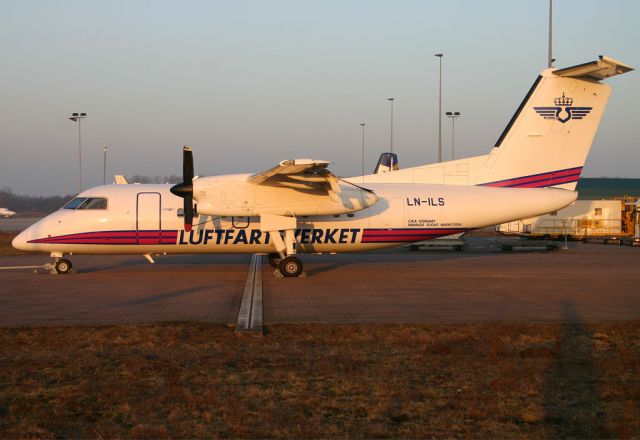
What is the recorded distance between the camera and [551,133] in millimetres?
20312

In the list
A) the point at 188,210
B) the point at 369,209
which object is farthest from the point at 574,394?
the point at 369,209

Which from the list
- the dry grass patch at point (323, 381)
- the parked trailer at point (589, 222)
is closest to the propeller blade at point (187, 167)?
the dry grass patch at point (323, 381)

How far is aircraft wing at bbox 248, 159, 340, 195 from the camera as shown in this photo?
16797 mm

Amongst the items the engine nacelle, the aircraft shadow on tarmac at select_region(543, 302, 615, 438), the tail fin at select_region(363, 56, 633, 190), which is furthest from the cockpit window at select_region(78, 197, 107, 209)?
the aircraft shadow on tarmac at select_region(543, 302, 615, 438)

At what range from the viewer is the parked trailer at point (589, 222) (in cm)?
3553

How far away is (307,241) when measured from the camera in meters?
20.2

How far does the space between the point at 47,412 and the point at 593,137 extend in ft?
61.0

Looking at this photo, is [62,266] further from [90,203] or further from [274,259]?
[274,259]

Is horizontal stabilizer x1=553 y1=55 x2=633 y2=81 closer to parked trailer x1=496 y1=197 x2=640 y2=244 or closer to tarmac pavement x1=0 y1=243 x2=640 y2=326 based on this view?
tarmac pavement x1=0 y1=243 x2=640 y2=326

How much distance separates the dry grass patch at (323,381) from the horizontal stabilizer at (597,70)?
9997mm

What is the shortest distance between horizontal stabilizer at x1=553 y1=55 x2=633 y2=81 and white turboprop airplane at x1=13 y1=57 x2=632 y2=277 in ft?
0.12

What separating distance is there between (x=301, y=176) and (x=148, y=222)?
5.22 metres

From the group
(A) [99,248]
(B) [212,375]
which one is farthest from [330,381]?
(A) [99,248]

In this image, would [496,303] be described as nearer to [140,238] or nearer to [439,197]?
[439,197]
